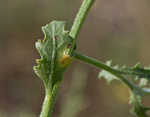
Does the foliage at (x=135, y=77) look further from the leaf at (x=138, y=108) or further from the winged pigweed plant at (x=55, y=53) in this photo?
the winged pigweed plant at (x=55, y=53)

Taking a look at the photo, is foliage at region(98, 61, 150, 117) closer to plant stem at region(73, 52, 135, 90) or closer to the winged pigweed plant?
plant stem at region(73, 52, 135, 90)

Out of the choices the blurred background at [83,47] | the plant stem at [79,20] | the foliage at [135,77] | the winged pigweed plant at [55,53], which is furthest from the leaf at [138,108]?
the blurred background at [83,47]

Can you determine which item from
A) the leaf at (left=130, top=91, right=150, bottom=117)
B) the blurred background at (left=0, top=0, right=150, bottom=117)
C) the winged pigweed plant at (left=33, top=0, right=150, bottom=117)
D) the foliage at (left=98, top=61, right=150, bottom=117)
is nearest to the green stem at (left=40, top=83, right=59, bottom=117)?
the winged pigweed plant at (left=33, top=0, right=150, bottom=117)

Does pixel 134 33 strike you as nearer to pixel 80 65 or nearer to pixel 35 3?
pixel 80 65

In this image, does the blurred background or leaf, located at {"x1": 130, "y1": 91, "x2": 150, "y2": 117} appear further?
the blurred background

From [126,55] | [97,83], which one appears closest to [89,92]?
[97,83]

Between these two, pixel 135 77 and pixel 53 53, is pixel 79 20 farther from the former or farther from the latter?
pixel 135 77
